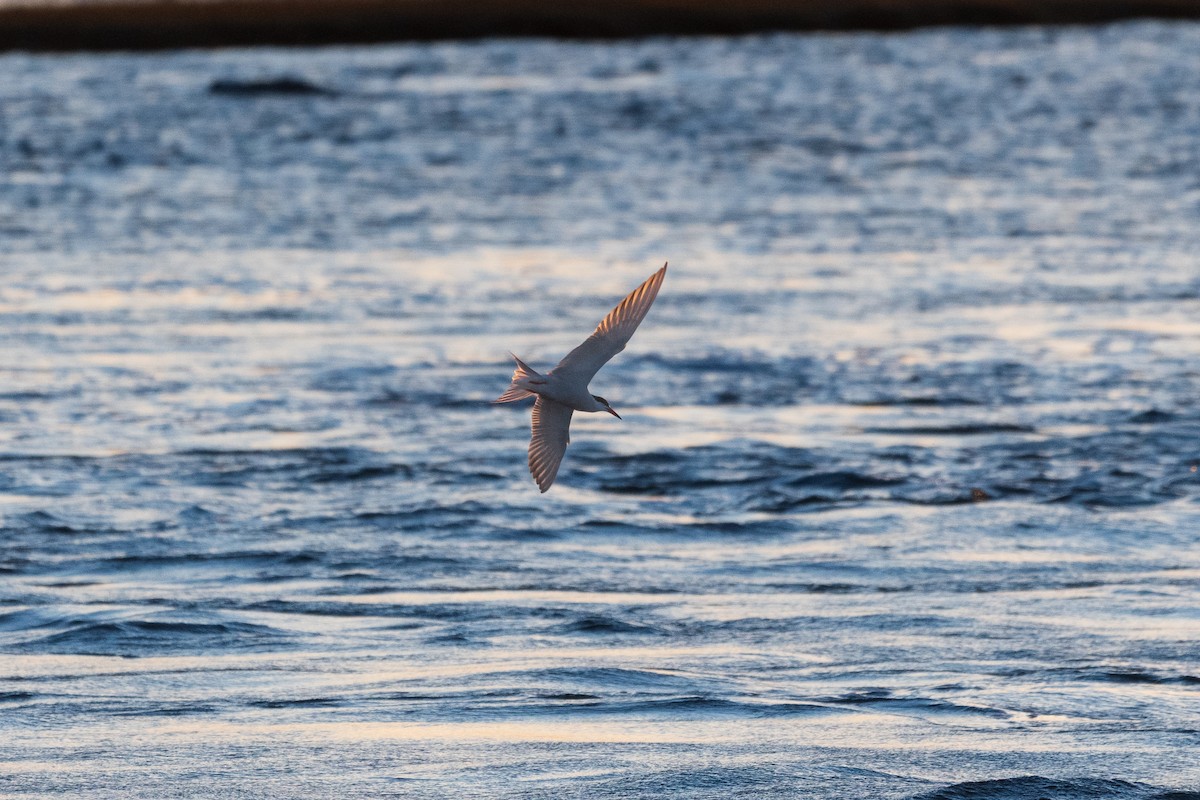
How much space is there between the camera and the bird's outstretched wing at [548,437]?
8859 mm

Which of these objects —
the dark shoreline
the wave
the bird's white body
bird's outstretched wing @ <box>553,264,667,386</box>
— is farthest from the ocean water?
the dark shoreline

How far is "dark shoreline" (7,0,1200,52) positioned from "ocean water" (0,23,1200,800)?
32807 millimetres

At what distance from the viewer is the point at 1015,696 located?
28.4 feet

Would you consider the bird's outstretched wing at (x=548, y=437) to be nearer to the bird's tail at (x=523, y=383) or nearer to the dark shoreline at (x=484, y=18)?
the bird's tail at (x=523, y=383)

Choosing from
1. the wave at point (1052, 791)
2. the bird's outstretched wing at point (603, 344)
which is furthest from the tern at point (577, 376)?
the wave at point (1052, 791)

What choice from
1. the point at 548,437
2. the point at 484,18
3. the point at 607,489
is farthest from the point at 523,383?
the point at 484,18

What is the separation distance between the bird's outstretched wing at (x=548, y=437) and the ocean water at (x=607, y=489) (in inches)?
33.6

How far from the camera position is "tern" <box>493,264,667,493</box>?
8211 mm

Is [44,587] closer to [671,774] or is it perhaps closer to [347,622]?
[347,622]

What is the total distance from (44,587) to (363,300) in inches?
327

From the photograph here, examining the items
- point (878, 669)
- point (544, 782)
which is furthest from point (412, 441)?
point (544, 782)

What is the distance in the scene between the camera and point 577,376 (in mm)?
8453

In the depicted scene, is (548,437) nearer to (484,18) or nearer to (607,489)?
(607,489)

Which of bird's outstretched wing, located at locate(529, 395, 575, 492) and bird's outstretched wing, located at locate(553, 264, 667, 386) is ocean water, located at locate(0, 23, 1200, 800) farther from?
bird's outstretched wing, located at locate(553, 264, 667, 386)
